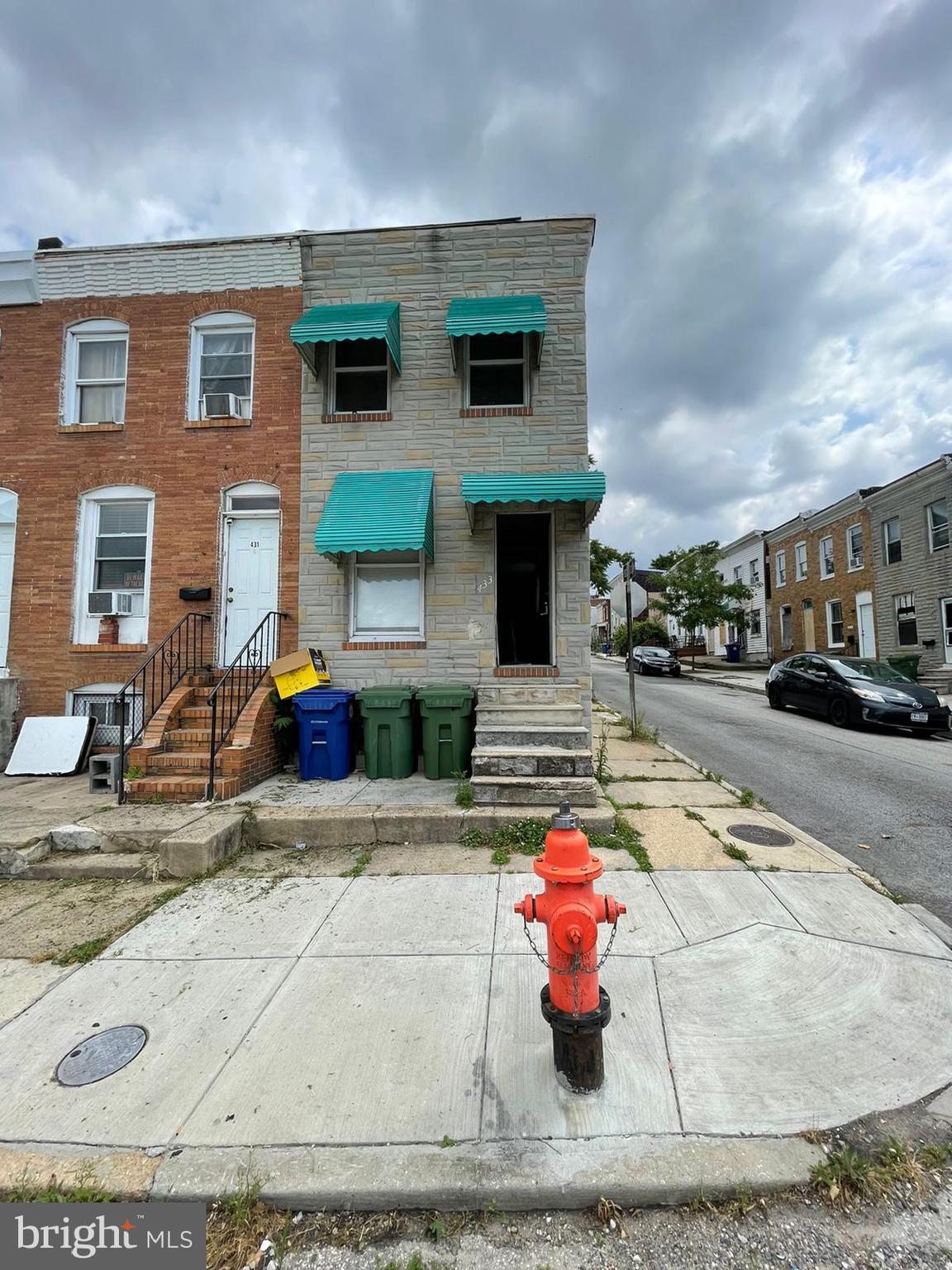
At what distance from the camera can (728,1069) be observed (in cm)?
246

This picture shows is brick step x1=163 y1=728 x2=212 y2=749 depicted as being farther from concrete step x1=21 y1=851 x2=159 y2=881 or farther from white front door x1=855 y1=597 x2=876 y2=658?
white front door x1=855 y1=597 x2=876 y2=658

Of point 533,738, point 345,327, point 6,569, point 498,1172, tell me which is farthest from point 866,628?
point 6,569

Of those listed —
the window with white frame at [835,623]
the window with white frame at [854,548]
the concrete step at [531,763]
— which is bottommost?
the concrete step at [531,763]

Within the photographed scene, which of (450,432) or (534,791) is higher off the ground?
(450,432)

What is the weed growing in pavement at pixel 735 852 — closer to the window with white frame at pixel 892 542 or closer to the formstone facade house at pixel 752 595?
the window with white frame at pixel 892 542

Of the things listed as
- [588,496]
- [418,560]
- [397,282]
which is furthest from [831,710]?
[397,282]

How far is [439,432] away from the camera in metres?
7.85

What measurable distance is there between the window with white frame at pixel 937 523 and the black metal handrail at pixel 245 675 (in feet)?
67.7

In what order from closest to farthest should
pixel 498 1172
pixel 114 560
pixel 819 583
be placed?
pixel 498 1172, pixel 114 560, pixel 819 583

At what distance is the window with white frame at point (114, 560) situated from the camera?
8.29 metres

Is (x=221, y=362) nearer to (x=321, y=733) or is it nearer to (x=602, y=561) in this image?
(x=321, y=733)

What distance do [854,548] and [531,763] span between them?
22.6 meters

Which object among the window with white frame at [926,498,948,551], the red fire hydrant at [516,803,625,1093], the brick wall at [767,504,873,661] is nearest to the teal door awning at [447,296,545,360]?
the red fire hydrant at [516,803,625,1093]

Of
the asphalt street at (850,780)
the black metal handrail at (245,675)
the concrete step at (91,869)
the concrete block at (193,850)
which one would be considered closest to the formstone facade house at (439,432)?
the black metal handrail at (245,675)
